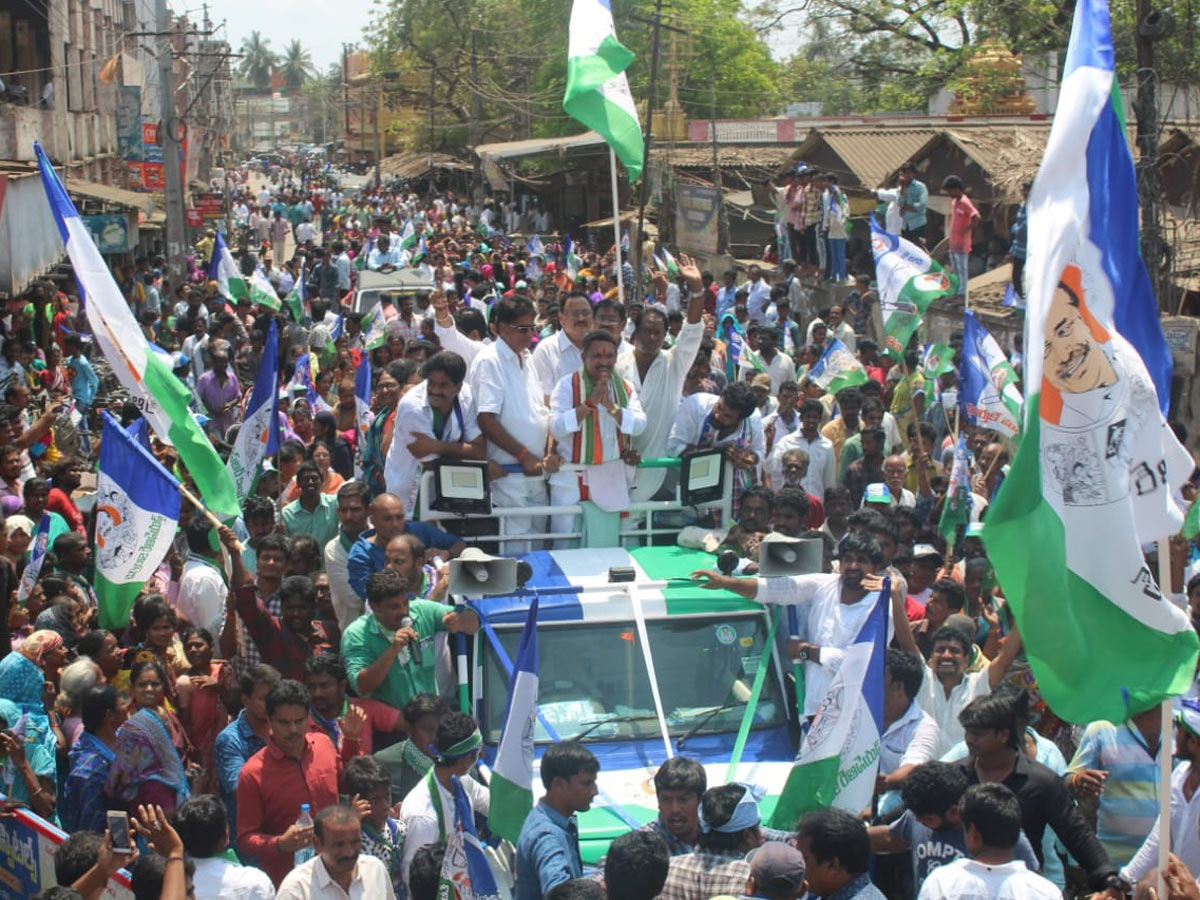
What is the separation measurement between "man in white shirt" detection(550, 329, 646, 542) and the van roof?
0.91m

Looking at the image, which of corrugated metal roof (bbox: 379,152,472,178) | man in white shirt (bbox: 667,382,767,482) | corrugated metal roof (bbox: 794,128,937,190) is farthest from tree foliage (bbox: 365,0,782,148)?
man in white shirt (bbox: 667,382,767,482)

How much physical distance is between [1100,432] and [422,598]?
11.7 ft

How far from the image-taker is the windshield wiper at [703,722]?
255 inches

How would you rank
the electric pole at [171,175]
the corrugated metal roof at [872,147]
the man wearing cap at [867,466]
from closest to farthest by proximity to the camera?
the man wearing cap at [867,466] → the corrugated metal roof at [872,147] → the electric pole at [171,175]

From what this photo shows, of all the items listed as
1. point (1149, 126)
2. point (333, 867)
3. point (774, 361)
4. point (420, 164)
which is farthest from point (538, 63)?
point (333, 867)

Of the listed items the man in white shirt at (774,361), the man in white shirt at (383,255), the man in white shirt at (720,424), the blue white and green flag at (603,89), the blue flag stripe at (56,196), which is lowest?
the man in white shirt at (774,361)

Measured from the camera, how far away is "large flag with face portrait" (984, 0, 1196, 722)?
4879 mm

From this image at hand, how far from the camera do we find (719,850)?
5.18 metres

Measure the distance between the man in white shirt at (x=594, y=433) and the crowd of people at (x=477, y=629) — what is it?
17mm

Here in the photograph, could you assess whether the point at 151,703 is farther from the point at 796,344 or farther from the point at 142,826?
the point at 796,344

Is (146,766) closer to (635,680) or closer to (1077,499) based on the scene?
(635,680)

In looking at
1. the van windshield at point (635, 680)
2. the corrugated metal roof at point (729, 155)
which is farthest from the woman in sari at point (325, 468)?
the corrugated metal roof at point (729, 155)

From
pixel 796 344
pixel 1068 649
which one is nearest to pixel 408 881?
pixel 1068 649

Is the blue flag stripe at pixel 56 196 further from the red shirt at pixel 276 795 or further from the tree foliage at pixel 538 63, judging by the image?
the tree foliage at pixel 538 63
